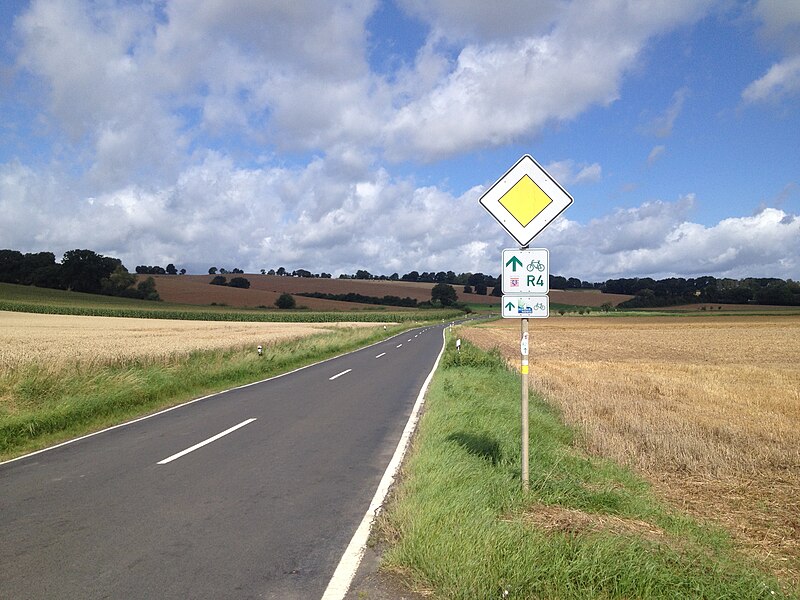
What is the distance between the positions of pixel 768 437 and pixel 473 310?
132122 millimetres

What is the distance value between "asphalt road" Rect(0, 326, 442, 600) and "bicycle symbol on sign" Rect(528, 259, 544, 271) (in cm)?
297

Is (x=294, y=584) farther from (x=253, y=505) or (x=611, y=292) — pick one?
(x=611, y=292)

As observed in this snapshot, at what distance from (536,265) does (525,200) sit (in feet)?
2.35

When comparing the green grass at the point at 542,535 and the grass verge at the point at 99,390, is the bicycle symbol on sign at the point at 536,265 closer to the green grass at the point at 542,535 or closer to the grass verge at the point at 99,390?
the green grass at the point at 542,535

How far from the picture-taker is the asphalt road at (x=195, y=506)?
4242 mm

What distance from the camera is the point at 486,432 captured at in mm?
8391

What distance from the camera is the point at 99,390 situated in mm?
12875

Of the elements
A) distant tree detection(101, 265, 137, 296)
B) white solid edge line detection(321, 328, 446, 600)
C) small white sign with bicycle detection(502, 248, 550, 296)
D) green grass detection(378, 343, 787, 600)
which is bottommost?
white solid edge line detection(321, 328, 446, 600)

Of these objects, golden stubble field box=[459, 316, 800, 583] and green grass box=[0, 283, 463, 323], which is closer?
golden stubble field box=[459, 316, 800, 583]

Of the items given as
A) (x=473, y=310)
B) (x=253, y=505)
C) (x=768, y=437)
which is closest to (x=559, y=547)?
(x=253, y=505)

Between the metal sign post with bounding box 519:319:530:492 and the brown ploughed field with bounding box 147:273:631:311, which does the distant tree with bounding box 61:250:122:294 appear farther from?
the metal sign post with bounding box 519:319:530:492

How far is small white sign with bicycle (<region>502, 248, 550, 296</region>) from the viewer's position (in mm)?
5578

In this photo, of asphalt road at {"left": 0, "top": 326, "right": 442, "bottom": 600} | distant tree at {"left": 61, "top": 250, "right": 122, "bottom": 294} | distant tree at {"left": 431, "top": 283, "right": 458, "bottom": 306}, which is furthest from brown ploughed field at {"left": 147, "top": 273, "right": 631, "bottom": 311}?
asphalt road at {"left": 0, "top": 326, "right": 442, "bottom": 600}

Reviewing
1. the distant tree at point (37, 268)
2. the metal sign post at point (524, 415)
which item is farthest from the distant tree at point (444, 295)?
the metal sign post at point (524, 415)
